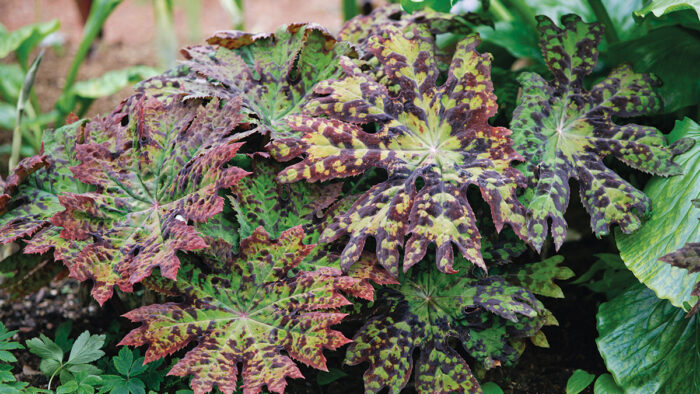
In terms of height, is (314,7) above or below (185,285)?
above

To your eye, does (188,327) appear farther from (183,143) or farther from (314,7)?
(314,7)

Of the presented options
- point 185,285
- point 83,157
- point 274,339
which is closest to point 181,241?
point 185,285

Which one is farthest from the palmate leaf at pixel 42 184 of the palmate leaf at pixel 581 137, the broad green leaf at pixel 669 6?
the broad green leaf at pixel 669 6

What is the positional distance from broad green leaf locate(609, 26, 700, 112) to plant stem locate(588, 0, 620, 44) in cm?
9

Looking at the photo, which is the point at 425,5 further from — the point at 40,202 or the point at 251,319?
the point at 40,202

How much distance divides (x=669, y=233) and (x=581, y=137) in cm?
28

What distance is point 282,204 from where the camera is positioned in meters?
1.29

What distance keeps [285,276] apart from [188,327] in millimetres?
209

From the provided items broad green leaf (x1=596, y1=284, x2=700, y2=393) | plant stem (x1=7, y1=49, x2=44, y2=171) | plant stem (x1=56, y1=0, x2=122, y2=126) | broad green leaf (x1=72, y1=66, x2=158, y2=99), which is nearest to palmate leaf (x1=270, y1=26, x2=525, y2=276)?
broad green leaf (x1=596, y1=284, x2=700, y2=393)

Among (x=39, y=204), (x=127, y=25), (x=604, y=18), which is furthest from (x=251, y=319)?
(x=127, y=25)

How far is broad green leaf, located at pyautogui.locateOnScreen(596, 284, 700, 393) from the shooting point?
3.94 ft

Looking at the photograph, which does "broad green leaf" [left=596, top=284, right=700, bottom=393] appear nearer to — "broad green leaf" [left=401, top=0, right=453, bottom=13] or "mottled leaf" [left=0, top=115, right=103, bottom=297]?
"broad green leaf" [left=401, top=0, right=453, bottom=13]

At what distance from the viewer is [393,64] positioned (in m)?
1.31

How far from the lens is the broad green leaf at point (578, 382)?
1271 mm
